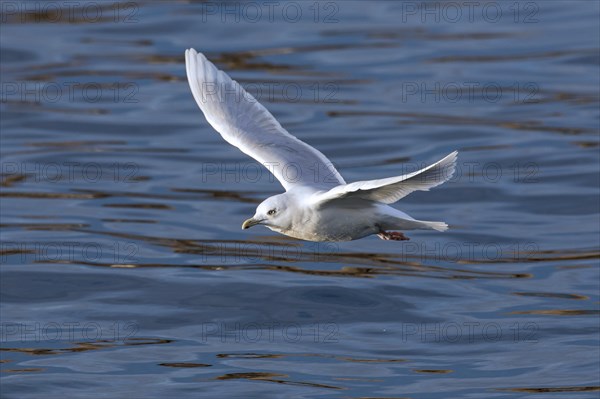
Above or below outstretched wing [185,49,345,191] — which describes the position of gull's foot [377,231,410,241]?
below

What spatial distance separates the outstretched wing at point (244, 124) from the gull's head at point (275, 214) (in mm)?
1264

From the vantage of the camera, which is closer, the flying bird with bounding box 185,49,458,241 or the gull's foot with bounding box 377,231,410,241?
the flying bird with bounding box 185,49,458,241

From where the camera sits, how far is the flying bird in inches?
471

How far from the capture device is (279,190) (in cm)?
2861

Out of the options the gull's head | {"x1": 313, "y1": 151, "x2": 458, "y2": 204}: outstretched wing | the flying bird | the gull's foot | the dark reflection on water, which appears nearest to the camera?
{"x1": 313, "y1": 151, "x2": 458, "y2": 204}: outstretched wing

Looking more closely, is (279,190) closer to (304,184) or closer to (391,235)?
(304,184)

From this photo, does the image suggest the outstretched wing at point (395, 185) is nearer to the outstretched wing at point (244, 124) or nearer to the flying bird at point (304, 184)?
the flying bird at point (304, 184)

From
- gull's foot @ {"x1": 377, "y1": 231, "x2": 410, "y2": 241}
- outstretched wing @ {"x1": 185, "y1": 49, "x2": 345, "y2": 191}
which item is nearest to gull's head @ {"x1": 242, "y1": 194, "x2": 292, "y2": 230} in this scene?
gull's foot @ {"x1": 377, "y1": 231, "x2": 410, "y2": 241}

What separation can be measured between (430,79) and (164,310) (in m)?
14.6

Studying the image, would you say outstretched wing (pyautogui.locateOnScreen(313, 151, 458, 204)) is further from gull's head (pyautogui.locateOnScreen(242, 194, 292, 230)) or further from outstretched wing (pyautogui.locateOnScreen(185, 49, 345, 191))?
outstretched wing (pyautogui.locateOnScreen(185, 49, 345, 191))

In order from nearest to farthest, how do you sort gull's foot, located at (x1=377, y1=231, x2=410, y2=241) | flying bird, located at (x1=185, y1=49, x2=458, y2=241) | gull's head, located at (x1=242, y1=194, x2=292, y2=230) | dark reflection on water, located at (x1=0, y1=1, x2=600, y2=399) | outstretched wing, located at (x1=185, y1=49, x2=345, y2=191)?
flying bird, located at (x1=185, y1=49, x2=458, y2=241)
gull's head, located at (x1=242, y1=194, x2=292, y2=230)
gull's foot, located at (x1=377, y1=231, x2=410, y2=241)
outstretched wing, located at (x1=185, y1=49, x2=345, y2=191)
dark reflection on water, located at (x1=0, y1=1, x2=600, y2=399)

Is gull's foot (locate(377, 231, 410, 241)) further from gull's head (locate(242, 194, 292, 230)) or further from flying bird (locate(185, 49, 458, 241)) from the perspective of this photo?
gull's head (locate(242, 194, 292, 230))

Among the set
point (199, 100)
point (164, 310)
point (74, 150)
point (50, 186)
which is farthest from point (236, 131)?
point (74, 150)

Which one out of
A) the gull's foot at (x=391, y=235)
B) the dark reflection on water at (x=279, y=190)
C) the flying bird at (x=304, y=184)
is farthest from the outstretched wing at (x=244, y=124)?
the dark reflection on water at (x=279, y=190)
